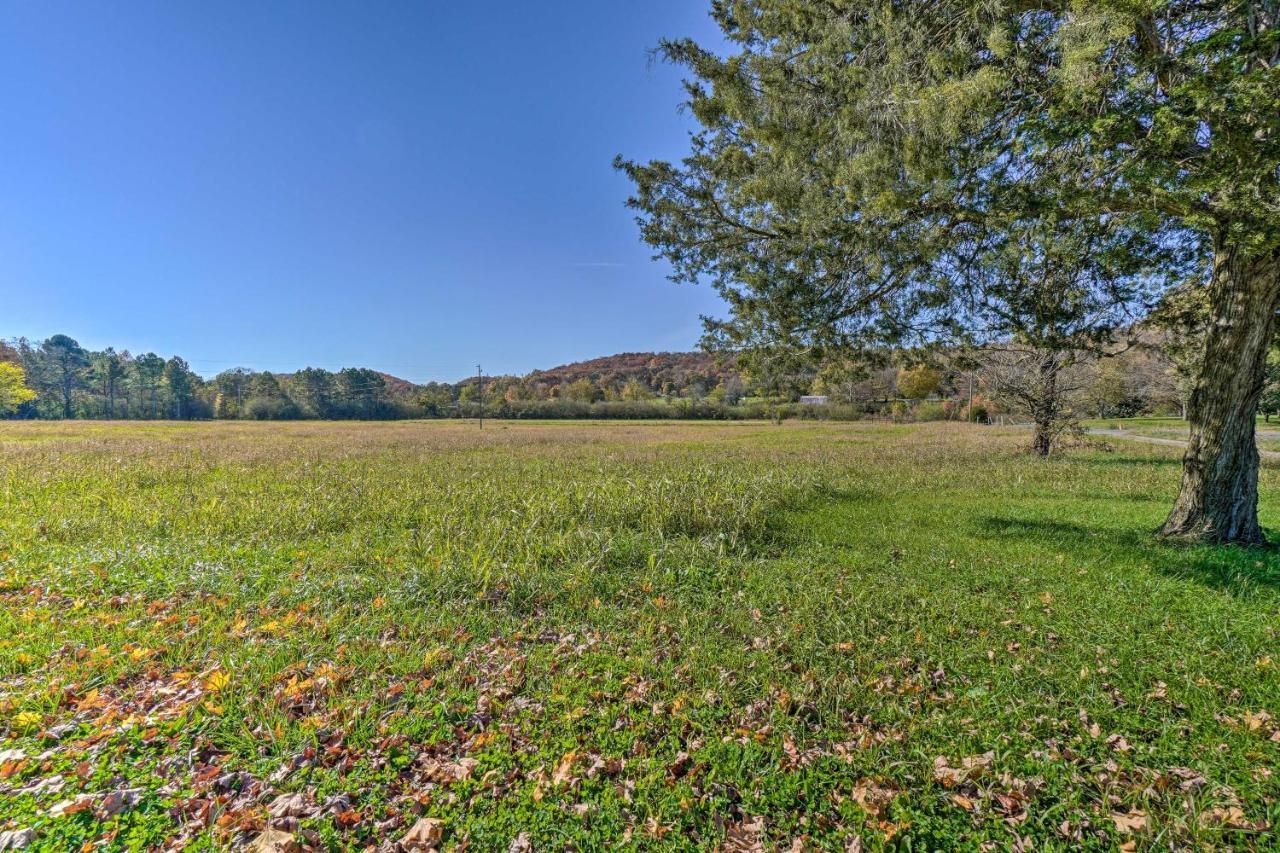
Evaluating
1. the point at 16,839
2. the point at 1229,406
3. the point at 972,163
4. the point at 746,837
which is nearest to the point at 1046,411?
the point at 1229,406

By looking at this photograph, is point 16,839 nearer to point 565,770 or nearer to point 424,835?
point 424,835

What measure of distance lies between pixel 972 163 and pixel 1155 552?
642 centimetres

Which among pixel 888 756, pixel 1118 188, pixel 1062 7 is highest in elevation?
pixel 1062 7

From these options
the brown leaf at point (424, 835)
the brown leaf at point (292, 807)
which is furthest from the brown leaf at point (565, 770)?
the brown leaf at point (292, 807)

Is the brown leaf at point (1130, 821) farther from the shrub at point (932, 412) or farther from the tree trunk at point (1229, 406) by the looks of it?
the shrub at point (932, 412)

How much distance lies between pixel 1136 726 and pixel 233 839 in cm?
592

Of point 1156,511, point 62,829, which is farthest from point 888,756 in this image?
point 1156,511

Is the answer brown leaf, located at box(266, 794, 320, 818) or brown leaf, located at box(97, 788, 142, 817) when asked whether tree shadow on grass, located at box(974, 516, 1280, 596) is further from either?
Answer: brown leaf, located at box(97, 788, 142, 817)

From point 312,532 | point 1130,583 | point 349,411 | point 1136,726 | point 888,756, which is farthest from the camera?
point 349,411

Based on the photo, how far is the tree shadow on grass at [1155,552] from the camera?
6387mm

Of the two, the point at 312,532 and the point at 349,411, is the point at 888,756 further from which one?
the point at 349,411

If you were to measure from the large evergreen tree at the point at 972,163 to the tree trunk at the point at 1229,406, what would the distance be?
28mm

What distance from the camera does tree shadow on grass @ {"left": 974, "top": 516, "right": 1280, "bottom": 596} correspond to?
6387mm

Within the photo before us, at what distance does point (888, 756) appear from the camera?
3.45 m
